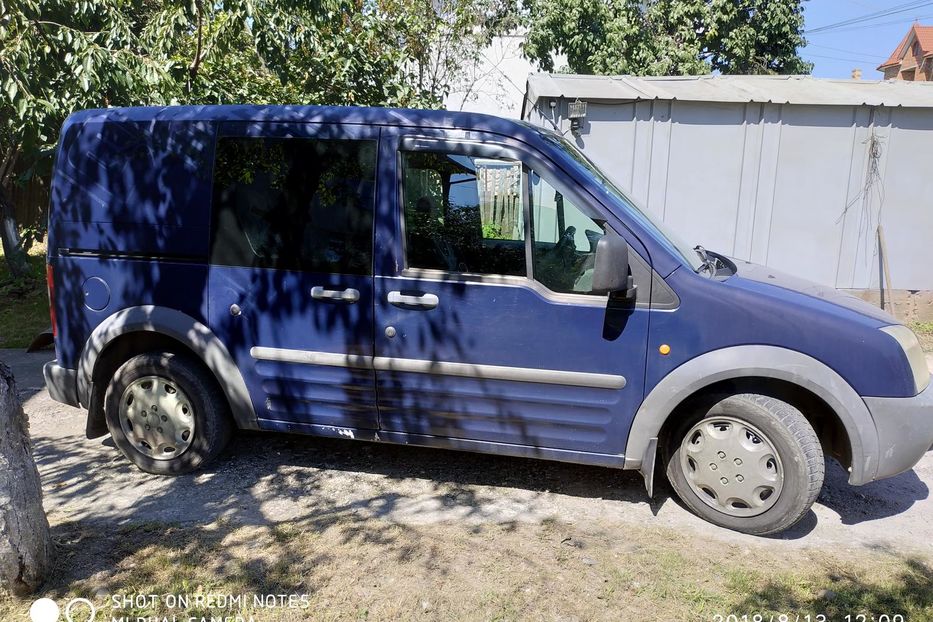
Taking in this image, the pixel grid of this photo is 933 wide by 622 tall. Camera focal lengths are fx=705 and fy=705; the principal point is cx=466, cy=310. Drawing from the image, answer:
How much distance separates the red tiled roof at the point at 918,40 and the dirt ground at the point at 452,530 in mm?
53156

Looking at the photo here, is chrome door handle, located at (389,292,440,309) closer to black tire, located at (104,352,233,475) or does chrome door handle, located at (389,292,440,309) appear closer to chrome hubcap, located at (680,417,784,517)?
black tire, located at (104,352,233,475)

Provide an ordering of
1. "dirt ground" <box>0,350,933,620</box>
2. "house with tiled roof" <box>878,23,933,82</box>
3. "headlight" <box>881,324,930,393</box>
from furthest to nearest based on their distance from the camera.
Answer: "house with tiled roof" <box>878,23,933,82</box>
"headlight" <box>881,324,930,393</box>
"dirt ground" <box>0,350,933,620</box>

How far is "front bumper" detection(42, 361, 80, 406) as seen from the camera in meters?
4.44

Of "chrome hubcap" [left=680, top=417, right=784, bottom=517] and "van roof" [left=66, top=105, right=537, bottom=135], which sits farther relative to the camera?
"van roof" [left=66, top=105, right=537, bottom=135]

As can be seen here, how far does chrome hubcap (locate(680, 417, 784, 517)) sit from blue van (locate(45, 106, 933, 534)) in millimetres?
10

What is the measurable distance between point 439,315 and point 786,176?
6480mm

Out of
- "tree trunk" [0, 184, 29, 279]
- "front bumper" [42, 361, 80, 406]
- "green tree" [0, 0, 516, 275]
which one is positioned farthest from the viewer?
"tree trunk" [0, 184, 29, 279]

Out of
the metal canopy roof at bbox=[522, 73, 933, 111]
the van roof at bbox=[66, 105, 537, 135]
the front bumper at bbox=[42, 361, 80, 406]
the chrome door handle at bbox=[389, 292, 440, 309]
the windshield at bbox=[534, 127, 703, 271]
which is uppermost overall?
the metal canopy roof at bbox=[522, 73, 933, 111]

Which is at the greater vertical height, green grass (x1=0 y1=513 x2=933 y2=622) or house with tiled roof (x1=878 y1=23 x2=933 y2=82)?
house with tiled roof (x1=878 y1=23 x2=933 y2=82)

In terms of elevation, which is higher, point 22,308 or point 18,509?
point 18,509

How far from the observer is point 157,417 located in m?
4.34

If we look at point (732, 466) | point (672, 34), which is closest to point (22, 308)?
point (732, 466)

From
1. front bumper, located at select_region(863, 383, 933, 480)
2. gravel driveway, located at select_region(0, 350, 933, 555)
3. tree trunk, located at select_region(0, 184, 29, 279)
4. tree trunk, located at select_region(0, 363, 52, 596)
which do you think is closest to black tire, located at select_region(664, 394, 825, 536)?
gravel driveway, located at select_region(0, 350, 933, 555)

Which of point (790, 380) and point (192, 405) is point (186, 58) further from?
point (790, 380)
